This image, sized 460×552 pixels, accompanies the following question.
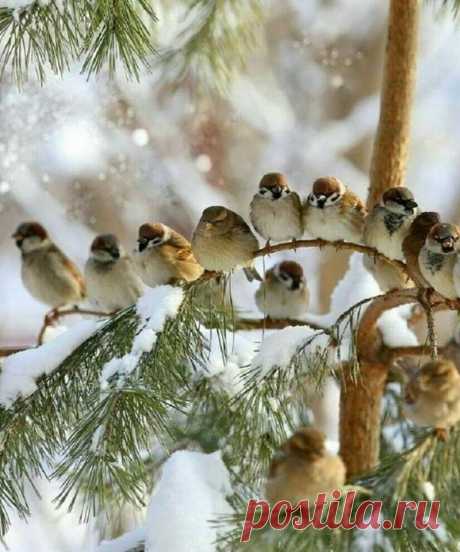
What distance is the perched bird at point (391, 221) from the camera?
90.2 inches

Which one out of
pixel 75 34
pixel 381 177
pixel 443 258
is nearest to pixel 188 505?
pixel 443 258

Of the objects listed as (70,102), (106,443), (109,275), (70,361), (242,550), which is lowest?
(242,550)

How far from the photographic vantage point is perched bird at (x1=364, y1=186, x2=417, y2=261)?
7.52ft

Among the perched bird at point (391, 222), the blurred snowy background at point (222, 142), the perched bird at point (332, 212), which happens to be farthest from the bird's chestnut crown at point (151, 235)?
the blurred snowy background at point (222, 142)

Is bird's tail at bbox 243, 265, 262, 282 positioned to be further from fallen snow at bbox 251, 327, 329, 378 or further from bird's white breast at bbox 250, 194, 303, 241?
fallen snow at bbox 251, 327, 329, 378

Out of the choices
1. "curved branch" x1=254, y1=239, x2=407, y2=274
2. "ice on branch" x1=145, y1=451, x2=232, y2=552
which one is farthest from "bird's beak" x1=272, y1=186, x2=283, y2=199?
"ice on branch" x1=145, y1=451, x2=232, y2=552

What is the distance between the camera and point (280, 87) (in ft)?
24.3

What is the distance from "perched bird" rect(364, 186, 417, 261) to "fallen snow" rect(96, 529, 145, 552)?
78 centimetres

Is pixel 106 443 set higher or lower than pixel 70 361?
lower

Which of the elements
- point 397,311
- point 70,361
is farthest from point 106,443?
point 397,311

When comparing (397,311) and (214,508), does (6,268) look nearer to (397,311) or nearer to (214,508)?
(397,311)

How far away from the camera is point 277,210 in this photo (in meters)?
2.49

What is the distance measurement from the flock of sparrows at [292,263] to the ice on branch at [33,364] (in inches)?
14.2

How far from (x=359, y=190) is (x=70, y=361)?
4.85 meters
